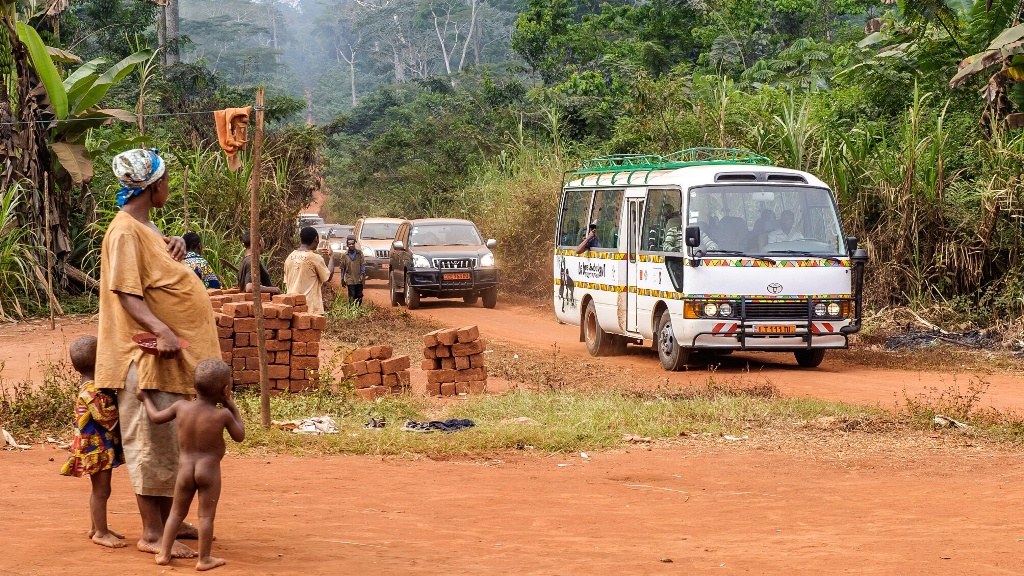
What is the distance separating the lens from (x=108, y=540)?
5.79m

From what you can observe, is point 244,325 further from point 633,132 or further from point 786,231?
point 633,132

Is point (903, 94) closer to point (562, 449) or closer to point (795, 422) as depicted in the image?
point (795, 422)

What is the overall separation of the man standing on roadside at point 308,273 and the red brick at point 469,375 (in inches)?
67.6

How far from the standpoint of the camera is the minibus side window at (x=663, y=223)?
13977 mm

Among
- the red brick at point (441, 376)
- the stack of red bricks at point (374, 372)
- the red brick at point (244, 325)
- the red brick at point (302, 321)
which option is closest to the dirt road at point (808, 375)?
the red brick at point (441, 376)

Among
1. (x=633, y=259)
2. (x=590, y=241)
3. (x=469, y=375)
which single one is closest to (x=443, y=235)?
(x=590, y=241)

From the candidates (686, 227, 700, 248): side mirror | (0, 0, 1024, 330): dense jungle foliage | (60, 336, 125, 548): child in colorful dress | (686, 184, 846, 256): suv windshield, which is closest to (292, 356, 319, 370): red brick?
(686, 227, 700, 248): side mirror

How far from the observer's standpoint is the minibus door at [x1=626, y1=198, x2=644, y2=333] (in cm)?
1502

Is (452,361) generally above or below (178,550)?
above

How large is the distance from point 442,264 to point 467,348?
10980mm

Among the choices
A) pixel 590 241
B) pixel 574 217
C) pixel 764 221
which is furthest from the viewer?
pixel 574 217

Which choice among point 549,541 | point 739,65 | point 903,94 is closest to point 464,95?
point 739,65

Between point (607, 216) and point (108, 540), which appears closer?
point (108, 540)

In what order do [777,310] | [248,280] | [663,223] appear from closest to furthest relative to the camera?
[248,280] → [777,310] → [663,223]
